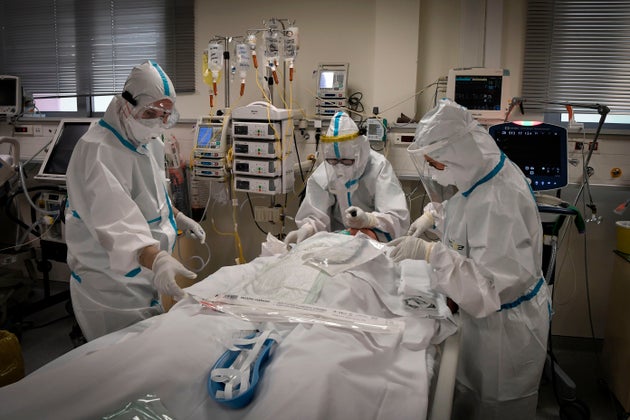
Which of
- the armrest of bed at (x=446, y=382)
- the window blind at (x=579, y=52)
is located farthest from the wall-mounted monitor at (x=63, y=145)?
the window blind at (x=579, y=52)

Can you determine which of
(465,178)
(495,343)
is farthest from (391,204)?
(495,343)

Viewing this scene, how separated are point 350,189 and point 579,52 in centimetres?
200

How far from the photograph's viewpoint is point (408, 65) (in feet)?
11.2

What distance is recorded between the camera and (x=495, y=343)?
178 centimetres

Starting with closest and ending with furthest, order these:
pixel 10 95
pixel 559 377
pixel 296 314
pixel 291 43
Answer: pixel 296 314 → pixel 559 377 → pixel 291 43 → pixel 10 95

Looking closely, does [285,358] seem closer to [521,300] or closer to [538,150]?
[521,300]

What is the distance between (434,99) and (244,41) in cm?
148

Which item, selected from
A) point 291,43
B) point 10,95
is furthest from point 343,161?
point 10,95

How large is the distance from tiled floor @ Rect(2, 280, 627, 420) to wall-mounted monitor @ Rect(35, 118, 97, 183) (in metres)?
1.14

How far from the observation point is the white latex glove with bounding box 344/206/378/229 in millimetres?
2447

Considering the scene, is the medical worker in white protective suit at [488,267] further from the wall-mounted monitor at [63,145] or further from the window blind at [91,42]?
the window blind at [91,42]

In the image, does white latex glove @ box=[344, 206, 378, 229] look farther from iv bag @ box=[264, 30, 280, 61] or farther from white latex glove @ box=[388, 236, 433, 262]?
iv bag @ box=[264, 30, 280, 61]

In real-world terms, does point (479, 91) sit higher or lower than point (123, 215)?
higher

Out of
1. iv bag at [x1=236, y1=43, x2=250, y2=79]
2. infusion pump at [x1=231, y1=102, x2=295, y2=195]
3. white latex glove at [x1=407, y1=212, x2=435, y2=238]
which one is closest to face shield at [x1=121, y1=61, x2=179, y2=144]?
infusion pump at [x1=231, y1=102, x2=295, y2=195]
